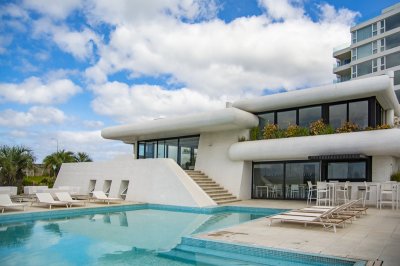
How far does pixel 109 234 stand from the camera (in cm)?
1080

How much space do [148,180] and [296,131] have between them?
8.36 meters

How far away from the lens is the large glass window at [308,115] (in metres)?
17.7

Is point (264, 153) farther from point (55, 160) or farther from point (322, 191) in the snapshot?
point (55, 160)

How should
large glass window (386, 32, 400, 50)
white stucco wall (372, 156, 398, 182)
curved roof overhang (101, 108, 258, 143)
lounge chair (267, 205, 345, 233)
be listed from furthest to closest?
large glass window (386, 32, 400, 50), curved roof overhang (101, 108, 258, 143), white stucco wall (372, 156, 398, 182), lounge chair (267, 205, 345, 233)

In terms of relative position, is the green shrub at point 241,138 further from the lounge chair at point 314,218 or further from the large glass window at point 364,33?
the large glass window at point 364,33

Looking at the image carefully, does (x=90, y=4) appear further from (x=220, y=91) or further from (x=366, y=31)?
(x=366, y=31)

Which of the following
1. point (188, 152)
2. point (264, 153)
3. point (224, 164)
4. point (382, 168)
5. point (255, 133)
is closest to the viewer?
point (382, 168)

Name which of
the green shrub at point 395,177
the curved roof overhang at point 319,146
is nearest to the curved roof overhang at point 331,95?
the curved roof overhang at point 319,146

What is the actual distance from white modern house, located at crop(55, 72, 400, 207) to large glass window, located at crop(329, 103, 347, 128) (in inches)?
1.8

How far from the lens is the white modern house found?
15.6 meters

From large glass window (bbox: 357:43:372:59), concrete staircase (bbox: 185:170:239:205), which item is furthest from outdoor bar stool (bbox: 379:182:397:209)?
large glass window (bbox: 357:43:372:59)

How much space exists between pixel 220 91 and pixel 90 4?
39.1 feet

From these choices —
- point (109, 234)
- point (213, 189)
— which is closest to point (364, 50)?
point (213, 189)

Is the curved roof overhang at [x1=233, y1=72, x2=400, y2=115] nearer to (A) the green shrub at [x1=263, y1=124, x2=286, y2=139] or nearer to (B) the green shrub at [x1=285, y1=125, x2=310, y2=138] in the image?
(A) the green shrub at [x1=263, y1=124, x2=286, y2=139]
